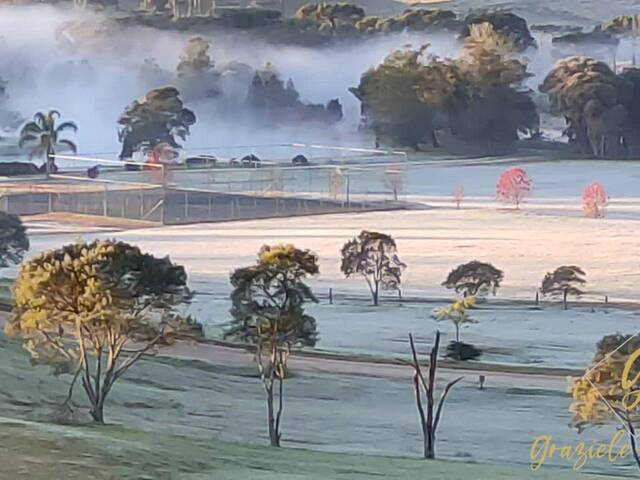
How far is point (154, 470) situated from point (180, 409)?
1.32 feet

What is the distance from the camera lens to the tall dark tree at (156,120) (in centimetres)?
450

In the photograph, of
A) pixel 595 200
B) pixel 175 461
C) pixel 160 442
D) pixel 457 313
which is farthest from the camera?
pixel 595 200

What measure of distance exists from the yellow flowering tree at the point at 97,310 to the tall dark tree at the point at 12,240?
120 mm

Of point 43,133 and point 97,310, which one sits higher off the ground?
point 43,133

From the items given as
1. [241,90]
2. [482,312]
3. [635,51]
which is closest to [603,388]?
[482,312]

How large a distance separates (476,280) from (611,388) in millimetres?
575

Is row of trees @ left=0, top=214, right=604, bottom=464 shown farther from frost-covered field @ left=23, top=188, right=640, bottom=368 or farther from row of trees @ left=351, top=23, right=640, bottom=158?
row of trees @ left=351, top=23, right=640, bottom=158

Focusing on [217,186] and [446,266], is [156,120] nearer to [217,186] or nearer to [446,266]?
[217,186]

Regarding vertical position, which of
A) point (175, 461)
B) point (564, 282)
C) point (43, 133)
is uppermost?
point (43, 133)

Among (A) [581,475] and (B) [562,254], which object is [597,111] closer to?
(B) [562,254]

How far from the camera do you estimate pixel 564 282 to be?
426cm

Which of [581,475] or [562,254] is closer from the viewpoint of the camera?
[581,475]

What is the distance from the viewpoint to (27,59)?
4527 mm

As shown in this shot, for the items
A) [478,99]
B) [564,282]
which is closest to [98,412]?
[564,282]
